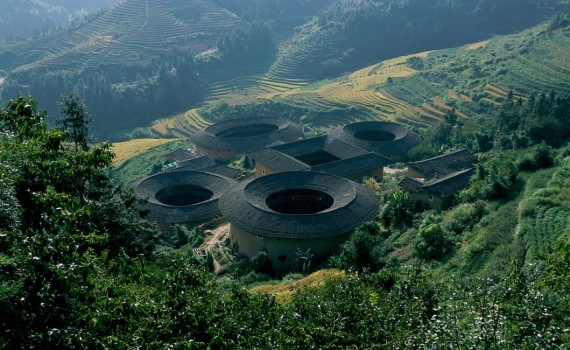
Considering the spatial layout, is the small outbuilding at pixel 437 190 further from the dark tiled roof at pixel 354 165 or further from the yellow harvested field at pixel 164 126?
the yellow harvested field at pixel 164 126

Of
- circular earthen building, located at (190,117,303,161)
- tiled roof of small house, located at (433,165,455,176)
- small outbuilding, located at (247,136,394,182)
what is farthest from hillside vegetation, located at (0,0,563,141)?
tiled roof of small house, located at (433,165,455,176)

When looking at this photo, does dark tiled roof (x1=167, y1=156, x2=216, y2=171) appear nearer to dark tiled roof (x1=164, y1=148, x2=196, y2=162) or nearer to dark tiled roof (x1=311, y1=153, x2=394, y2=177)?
dark tiled roof (x1=164, y1=148, x2=196, y2=162)

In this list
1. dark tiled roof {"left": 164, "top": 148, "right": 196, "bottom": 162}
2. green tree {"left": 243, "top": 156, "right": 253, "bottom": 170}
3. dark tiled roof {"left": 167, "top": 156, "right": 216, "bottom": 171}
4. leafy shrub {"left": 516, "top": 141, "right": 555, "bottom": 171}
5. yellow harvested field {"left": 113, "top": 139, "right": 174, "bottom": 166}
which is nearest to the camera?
leafy shrub {"left": 516, "top": 141, "right": 555, "bottom": 171}

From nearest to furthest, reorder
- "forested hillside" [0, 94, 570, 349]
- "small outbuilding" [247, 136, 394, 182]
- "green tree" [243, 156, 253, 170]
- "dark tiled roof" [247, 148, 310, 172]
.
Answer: "forested hillside" [0, 94, 570, 349]
"small outbuilding" [247, 136, 394, 182]
"dark tiled roof" [247, 148, 310, 172]
"green tree" [243, 156, 253, 170]

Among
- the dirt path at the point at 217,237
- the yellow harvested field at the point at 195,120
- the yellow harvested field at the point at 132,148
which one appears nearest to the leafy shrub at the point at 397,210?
the dirt path at the point at 217,237

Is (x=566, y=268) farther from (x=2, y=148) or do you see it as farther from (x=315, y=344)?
(x=2, y=148)

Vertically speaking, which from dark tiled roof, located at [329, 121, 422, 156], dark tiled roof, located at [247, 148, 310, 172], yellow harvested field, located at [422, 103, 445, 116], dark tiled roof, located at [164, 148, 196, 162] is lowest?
dark tiled roof, located at [164, 148, 196, 162]
